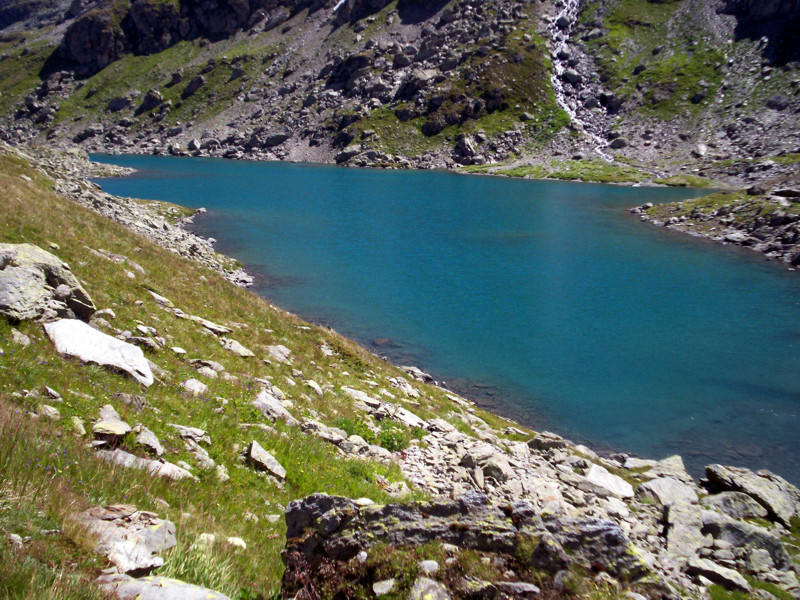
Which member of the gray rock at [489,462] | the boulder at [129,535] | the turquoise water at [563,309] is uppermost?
the boulder at [129,535]

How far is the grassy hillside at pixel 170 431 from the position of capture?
4.71m

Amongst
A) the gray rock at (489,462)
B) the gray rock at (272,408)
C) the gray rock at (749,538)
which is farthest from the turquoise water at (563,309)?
the gray rock at (272,408)

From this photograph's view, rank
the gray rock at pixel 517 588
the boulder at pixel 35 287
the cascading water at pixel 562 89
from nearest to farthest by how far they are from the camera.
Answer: the gray rock at pixel 517 588 < the boulder at pixel 35 287 < the cascading water at pixel 562 89

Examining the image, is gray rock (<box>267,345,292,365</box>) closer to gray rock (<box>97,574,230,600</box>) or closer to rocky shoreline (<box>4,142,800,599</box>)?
rocky shoreline (<box>4,142,800,599</box>)

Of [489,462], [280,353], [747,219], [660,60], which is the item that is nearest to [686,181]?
[747,219]

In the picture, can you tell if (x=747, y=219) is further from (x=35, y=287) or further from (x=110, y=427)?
(x=110, y=427)

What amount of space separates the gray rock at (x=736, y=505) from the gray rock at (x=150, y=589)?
48.1 feet

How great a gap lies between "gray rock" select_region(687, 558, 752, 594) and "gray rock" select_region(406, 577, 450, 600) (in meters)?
7.02

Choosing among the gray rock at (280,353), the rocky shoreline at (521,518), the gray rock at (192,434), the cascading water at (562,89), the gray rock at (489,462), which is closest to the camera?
the rocky shoreline at (521,518)

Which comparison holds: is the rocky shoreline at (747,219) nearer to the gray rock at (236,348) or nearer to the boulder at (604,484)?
the boulder at (604,484)

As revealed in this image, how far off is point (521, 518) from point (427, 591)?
1663mm

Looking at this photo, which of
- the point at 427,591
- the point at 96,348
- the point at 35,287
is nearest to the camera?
the point at 427,591

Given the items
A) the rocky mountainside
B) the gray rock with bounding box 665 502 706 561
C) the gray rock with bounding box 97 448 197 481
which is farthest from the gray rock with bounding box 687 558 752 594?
the rocky mountainside

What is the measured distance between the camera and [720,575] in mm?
9172
